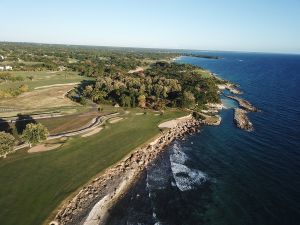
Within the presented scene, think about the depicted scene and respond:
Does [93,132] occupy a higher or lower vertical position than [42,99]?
higher

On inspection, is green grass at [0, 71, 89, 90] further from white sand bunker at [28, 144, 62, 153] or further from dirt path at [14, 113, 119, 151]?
white sand bunker at [28, 144, 62, 153]

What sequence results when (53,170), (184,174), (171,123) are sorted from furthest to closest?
(171,123) < (184,174) < (53,170)

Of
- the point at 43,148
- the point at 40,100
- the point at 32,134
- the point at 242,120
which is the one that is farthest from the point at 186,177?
the point at 40,100

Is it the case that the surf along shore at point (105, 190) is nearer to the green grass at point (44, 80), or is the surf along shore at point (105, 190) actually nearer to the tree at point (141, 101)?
the tree at point (141, 101)

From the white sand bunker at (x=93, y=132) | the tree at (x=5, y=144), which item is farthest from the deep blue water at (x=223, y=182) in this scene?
the tree at (x=5, y=144)

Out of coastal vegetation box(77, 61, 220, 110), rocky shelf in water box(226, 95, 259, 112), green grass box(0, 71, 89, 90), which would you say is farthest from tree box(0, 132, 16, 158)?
green grass box(0, 71, 89, 90)

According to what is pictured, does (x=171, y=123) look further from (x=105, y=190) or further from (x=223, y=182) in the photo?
(x=105, y=190)
